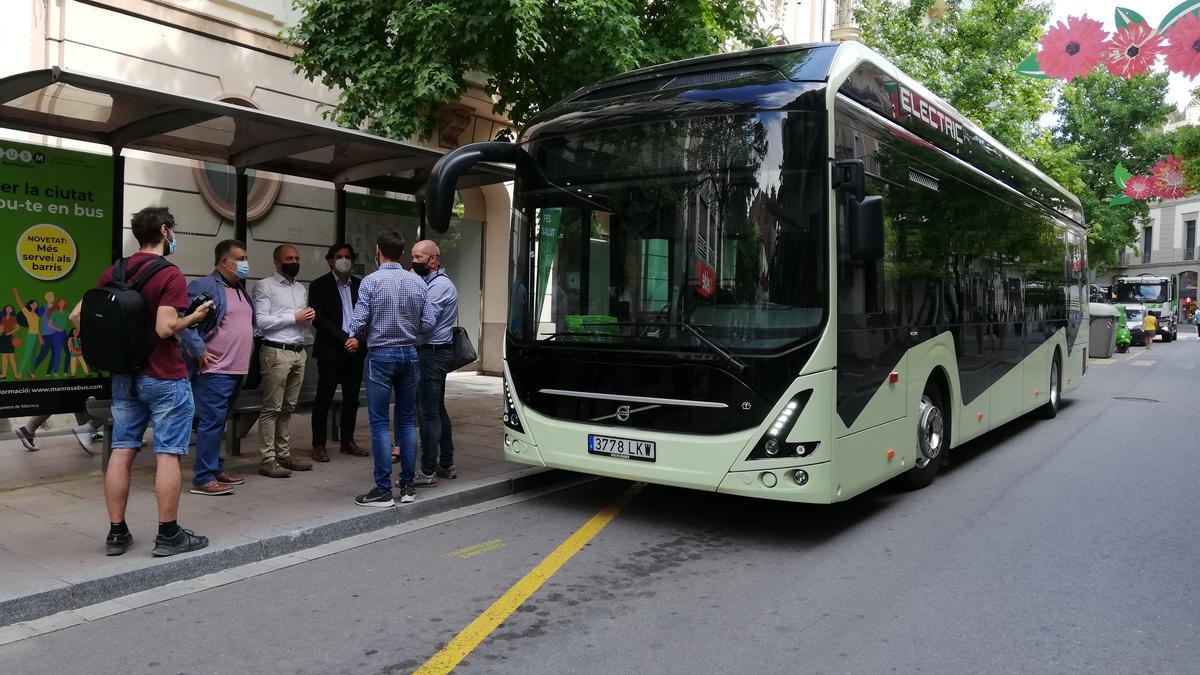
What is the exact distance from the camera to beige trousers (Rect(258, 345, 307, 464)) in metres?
7.09

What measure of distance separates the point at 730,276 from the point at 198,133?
15.6 ft

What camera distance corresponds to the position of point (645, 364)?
5738mm

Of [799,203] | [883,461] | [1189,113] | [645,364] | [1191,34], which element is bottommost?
[883,461]

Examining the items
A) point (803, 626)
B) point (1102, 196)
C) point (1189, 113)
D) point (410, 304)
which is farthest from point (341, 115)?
point (1189, 113)

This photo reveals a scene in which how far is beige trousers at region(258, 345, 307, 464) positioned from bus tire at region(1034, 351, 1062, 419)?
9590 mm

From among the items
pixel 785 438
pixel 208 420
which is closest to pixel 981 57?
pixel 785 438

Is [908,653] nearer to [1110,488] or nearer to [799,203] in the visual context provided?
[799,203]

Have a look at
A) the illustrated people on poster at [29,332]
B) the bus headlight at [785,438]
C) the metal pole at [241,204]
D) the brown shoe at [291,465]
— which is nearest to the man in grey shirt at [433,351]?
the brown shoe at [291,465]

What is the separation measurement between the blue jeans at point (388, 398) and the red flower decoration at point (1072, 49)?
11.0 meters

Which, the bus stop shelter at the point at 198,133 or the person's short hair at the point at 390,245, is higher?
the bus stop shelter at the point at 198,133

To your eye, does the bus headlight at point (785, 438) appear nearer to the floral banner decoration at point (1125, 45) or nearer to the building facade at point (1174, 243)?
the floral banner decoration at point (1125, 45)

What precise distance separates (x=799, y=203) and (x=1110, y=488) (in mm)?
4517

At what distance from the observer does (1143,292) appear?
4072 cm

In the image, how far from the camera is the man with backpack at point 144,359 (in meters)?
4.61
